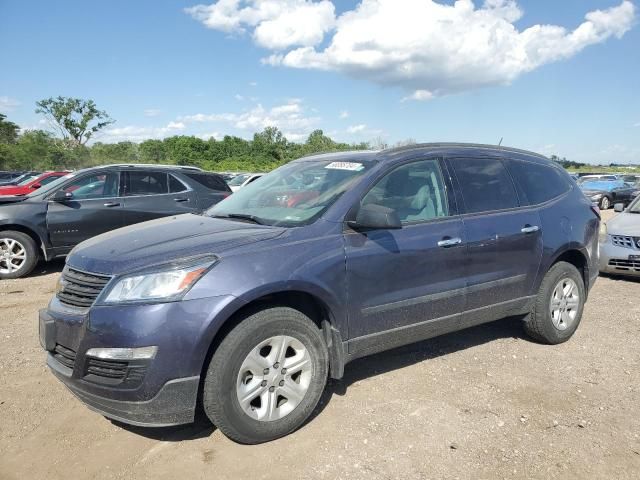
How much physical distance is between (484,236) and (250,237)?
1.96 metres

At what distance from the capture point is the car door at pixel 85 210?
781 centimetres

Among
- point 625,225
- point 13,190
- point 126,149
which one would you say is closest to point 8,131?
point 126,149

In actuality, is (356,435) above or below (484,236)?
below

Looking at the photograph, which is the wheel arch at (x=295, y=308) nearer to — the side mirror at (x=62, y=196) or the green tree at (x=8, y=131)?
the side mirror at (x=62, y=196)

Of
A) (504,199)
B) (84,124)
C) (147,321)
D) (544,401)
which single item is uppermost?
(84,124)

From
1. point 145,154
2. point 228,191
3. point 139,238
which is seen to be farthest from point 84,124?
point 139,238

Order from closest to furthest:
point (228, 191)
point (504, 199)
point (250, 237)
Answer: point (250, 237) → point (504, 199) → point (228, 191)

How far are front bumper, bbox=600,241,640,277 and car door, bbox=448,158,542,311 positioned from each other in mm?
3887

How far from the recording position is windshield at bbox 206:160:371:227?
3.51m

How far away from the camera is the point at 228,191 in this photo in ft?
30.3

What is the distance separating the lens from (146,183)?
8.56 metres

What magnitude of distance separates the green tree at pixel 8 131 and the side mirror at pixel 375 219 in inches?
2220

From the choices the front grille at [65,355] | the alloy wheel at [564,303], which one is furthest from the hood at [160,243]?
the alloy wheel at [564,303]

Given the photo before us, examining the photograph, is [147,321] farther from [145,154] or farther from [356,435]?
[145,154]
